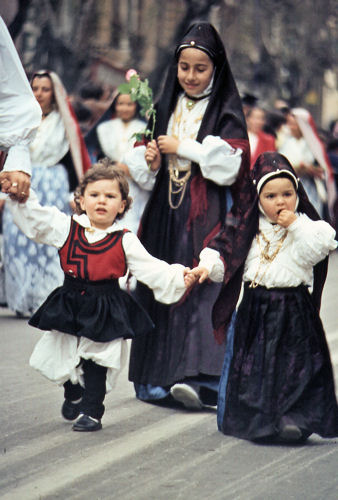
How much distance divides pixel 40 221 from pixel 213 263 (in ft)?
2.82

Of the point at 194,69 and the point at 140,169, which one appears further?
the point at 140,169

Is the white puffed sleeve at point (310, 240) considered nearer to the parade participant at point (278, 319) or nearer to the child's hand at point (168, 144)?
the parade participant at point (278, 319)

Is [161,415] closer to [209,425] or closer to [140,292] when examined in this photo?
[209,425]

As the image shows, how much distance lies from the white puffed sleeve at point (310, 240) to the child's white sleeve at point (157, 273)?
1.87 ft

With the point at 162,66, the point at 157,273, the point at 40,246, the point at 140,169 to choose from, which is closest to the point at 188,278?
the point at 157,273

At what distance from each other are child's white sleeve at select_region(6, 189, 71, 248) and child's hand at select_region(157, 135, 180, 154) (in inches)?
40.2

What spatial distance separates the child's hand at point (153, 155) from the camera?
6742 mm

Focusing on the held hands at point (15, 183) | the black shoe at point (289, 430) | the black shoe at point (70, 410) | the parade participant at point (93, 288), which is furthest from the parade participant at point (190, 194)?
the held hands at point (15, 183)

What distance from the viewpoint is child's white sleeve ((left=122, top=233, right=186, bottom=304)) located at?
18.9 ft

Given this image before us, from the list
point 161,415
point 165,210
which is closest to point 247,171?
point 165,210

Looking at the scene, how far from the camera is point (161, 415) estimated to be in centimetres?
636

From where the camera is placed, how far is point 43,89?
31.1 feet

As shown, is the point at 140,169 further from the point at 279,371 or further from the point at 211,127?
the point at 279,371

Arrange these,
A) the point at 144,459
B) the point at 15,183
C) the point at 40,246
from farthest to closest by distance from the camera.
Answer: the point at 40,246
the point at 15,183
the point at 144,459
